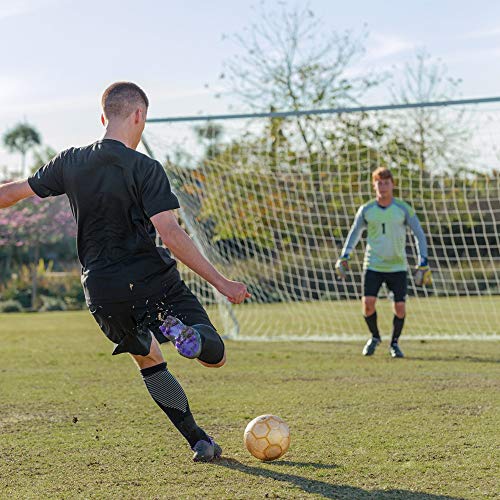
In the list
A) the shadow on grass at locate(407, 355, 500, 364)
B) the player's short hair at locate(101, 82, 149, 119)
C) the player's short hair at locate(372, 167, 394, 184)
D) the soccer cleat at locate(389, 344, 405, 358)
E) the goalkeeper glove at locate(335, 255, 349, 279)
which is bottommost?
the shadow on grass at locate(407, 355, 500, 364)

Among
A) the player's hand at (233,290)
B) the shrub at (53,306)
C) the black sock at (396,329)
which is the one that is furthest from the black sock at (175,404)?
the shrub at (53,306)

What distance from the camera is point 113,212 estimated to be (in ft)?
13.9

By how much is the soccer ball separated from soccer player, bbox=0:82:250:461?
215 mm

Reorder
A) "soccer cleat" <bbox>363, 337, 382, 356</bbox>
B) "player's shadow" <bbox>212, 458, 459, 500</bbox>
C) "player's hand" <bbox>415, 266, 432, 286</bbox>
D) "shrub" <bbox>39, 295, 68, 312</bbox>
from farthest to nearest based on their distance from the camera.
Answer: "shrub" <bbox>39, 295, 68, 312</bbox> < "soccer cleat" <bbox>363, 337, 382, 356</bbox> < "player's hand" <bbox>415, 266, 432, 286</bbox> < "player's shadow" <bbox>212, 458, 459, 500</bbox>

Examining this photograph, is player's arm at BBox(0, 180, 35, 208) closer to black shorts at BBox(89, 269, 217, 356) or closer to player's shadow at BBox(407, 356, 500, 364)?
black shorts at BBox(89, 269, 217, 356)

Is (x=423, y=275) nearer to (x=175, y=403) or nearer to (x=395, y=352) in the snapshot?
(x=395, y=352)

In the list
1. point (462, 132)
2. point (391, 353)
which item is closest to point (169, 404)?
point (391, 353)

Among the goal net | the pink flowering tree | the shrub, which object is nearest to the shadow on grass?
the goal net

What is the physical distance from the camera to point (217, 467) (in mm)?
4375

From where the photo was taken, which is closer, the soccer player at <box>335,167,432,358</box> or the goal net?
the soccer player at <box>335,167,432,358</box>

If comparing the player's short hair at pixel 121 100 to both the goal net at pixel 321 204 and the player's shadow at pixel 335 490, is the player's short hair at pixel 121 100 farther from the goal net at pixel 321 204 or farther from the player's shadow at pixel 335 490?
the goal net at pixel 321 204

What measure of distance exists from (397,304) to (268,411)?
3731mm

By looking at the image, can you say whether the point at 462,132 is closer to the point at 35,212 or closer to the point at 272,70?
the point at 272,70

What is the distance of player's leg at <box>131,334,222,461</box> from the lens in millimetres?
4547
